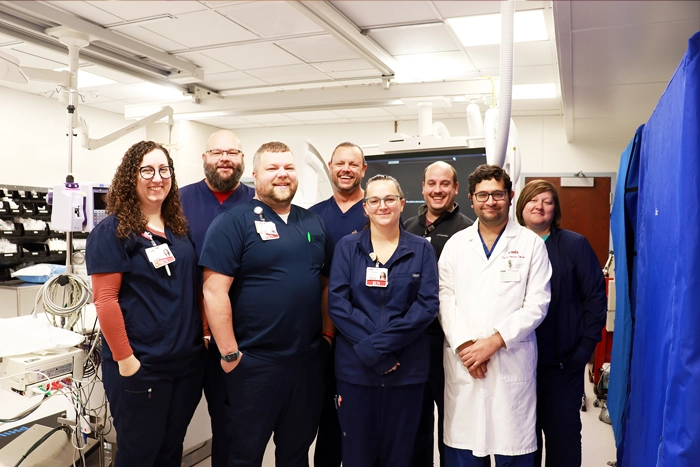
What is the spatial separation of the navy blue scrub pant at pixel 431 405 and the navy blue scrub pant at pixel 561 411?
0.44 metres

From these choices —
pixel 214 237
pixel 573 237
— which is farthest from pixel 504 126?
pixel 214 237

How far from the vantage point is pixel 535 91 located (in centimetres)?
645

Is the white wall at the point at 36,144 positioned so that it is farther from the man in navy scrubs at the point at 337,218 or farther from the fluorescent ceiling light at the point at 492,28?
the man in navy scrubs at the point at 337,218

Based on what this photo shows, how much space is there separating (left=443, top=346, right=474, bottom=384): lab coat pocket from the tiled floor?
132 centimetres

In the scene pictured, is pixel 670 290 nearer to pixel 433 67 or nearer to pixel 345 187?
pixel 345 187

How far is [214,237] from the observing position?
6.90 ft

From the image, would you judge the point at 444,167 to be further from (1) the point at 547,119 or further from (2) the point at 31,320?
(1) the point at 547,119

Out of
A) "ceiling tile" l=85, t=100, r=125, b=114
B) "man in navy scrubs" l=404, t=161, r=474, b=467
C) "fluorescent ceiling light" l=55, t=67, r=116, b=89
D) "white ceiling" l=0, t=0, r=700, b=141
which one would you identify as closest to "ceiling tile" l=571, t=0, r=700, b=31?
"white ceiling" l=0, t=0, r=700, b=141

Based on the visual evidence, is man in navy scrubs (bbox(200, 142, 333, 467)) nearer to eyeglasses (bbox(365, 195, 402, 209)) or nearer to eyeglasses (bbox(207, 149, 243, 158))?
eyeglasses (bbox(365, 195, 402, 209))

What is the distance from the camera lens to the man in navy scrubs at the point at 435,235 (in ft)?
8.14

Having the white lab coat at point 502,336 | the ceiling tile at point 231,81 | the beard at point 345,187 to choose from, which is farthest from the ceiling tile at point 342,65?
the white lab coat at point 502,336

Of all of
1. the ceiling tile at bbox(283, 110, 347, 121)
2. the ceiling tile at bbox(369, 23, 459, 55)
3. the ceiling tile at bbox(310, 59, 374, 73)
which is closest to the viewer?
the ceiling tile at bbox(369, 23, 459, 55)

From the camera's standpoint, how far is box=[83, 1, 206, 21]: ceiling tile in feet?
13.1

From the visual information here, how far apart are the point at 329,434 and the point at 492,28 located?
3.62m
